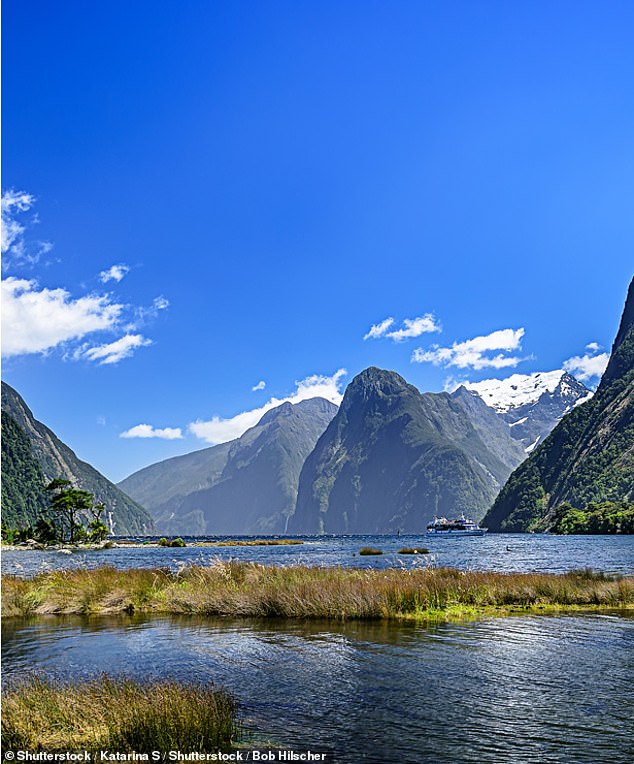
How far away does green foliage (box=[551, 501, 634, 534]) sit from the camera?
505 feet

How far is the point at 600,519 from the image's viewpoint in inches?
6403

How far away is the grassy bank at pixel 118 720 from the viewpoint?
11.7 meters

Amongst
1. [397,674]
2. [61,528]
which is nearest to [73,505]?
[61,528]

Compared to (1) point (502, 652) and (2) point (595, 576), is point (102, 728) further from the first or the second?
(2) point (595, 576)

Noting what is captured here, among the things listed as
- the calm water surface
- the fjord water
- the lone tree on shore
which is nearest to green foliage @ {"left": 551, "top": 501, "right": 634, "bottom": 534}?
the calm water surface

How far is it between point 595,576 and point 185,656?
25580 millimetres

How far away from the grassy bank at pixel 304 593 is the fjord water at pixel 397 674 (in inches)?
68.5

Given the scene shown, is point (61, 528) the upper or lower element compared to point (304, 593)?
lower

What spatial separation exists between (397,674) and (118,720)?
901 cm

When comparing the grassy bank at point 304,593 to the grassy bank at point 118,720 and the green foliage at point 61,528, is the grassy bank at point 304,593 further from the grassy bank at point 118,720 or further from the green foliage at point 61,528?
the green foliage at point 61,528

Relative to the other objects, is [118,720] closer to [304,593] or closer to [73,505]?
[304,593]

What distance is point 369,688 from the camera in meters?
17.2

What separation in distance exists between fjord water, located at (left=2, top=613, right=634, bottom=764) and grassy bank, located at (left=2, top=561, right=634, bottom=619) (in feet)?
5.71

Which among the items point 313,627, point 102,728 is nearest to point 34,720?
point 102,728
